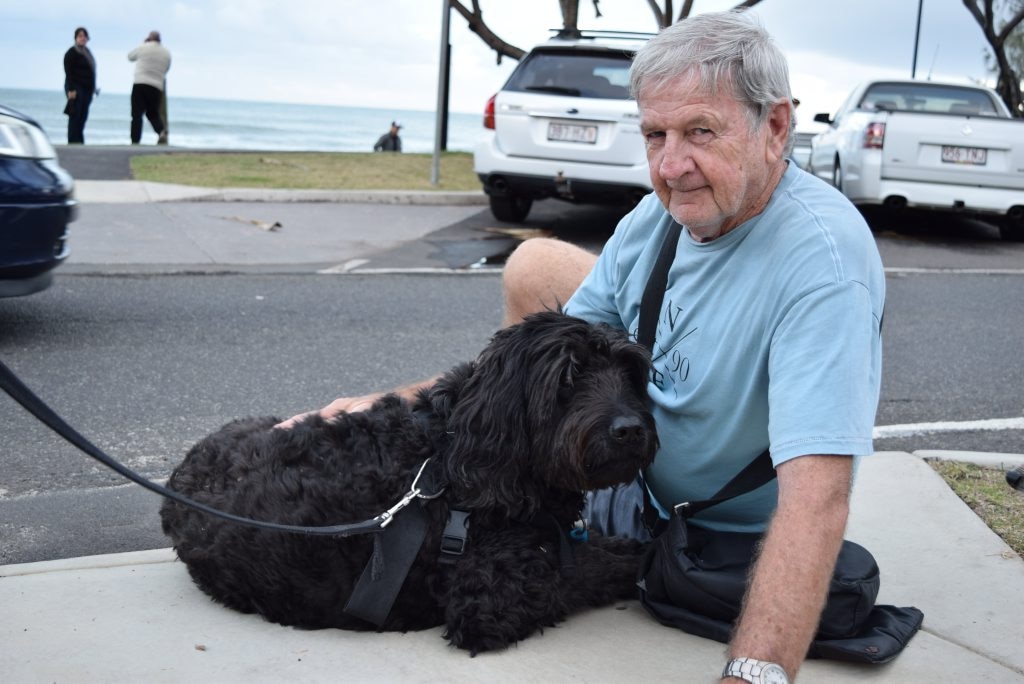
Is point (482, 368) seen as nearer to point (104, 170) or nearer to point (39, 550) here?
point (39, 550)

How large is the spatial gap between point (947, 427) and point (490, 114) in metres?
7.46

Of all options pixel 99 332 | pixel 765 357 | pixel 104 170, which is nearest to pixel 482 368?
pixel 765 357

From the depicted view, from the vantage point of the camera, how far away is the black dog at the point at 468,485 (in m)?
Result: 2.81

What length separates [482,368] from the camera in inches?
115

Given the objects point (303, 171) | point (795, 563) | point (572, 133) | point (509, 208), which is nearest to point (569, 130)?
point (572, 133)

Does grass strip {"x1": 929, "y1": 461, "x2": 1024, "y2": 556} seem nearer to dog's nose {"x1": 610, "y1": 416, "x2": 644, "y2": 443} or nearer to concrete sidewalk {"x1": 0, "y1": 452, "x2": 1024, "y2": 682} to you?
concrete sidewalk {"x1": 0, "y1": 452, "x2": 1024, "y2": 682}

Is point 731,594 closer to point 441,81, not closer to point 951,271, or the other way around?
point 951,271

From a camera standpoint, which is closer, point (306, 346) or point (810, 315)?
point (810, 315)

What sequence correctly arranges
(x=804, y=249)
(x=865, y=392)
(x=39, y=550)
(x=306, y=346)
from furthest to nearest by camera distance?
(x=306, y=346) → (x=39, y=550) → (x=804, y=249) → (x=865, y=392)

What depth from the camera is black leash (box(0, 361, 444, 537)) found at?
2207mm

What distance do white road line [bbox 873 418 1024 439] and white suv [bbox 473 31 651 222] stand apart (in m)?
5.77

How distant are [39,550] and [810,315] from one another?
8.93 ft

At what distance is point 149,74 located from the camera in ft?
67.1

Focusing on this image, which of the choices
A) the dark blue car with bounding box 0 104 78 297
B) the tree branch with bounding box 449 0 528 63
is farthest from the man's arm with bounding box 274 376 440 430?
the tree branch with bounding box 449 0 528 63
